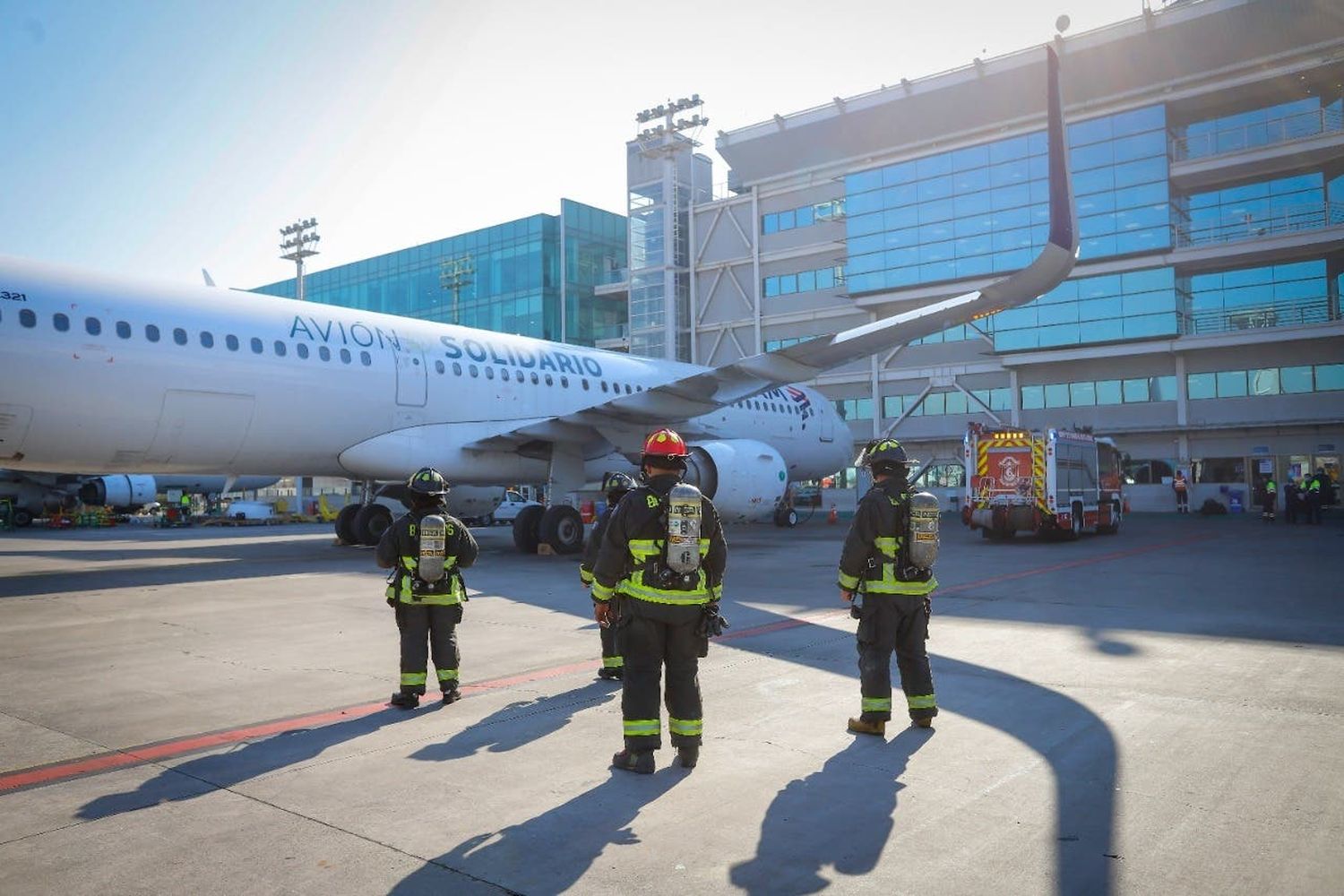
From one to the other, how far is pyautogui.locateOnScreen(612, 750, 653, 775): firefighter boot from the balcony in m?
39.5

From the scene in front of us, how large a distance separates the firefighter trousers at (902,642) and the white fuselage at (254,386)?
11016mm

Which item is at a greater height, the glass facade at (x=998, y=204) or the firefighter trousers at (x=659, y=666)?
the glass facade at (x=998, y=204)

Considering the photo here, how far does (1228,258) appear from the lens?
3641cm

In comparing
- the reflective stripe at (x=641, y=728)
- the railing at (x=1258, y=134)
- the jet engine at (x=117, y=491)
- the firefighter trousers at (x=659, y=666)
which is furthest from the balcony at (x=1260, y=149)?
the jet engine at (x=117, y=491)

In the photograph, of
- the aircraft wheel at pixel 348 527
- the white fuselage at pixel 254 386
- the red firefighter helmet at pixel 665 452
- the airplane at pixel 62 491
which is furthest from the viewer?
the airplane at pixel 62 491

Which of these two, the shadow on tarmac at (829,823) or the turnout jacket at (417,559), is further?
the turnout jacket at (417,559)

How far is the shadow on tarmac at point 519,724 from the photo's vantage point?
515 cm

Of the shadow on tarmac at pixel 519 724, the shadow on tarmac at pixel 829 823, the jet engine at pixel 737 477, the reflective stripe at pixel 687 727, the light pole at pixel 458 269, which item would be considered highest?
the light pole at pixel 458 269

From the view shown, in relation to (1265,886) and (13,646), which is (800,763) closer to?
(1265,886)

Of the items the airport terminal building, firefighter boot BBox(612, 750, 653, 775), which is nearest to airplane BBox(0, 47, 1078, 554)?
firefighter boot BBox(612, 750, 653, 775)

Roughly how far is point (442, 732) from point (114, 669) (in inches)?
136

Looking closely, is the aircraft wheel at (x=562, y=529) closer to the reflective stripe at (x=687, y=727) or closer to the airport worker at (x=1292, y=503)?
the reflective stripe at (x=687, y=727)

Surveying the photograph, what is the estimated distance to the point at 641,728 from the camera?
479 cm

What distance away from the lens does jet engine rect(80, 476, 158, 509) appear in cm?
3641
